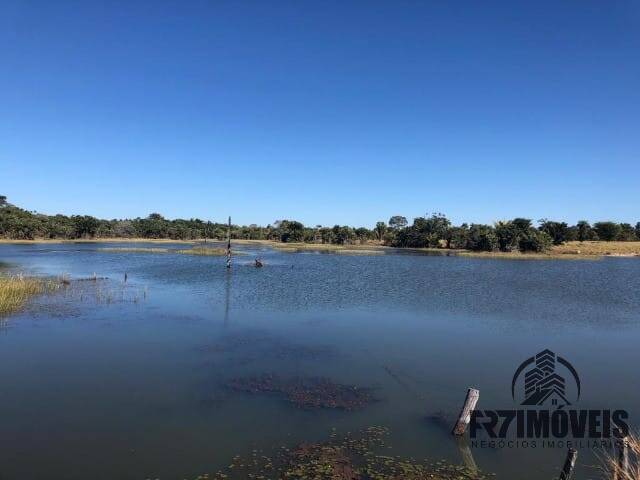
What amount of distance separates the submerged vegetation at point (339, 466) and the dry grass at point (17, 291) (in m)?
20.2

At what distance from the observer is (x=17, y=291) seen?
27.1 m

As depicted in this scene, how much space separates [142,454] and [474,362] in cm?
1176

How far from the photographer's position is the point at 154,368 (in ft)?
49.0

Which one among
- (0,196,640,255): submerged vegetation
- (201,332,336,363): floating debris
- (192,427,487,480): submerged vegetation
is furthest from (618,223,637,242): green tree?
(192,427,487,480): submerged vegetation

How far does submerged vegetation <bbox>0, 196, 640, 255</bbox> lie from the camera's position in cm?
9331

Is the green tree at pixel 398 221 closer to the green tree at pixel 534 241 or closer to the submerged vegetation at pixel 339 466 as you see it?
the green tree at pixel 534 241

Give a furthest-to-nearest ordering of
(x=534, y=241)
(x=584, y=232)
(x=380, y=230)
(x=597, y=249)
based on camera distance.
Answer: (x=380, y=230)
(x=584, y=232)
(x=597, y=249)
(x=534, y=241)

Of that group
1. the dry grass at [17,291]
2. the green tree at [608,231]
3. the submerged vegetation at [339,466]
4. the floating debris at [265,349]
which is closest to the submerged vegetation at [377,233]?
the green tree at [608,231]

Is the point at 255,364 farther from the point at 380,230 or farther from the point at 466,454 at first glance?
the point at 380,230

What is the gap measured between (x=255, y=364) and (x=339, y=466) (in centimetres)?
721

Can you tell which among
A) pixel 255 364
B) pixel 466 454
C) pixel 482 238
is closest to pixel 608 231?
pixel 482 238

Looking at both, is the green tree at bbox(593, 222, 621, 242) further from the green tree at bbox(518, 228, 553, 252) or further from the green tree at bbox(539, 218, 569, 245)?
the green tree at bbox(518, 228, 553, 252)

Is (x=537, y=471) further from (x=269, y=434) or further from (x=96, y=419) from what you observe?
(x=96, y=419)

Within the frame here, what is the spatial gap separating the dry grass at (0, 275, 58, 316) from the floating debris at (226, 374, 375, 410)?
16.8 metres
